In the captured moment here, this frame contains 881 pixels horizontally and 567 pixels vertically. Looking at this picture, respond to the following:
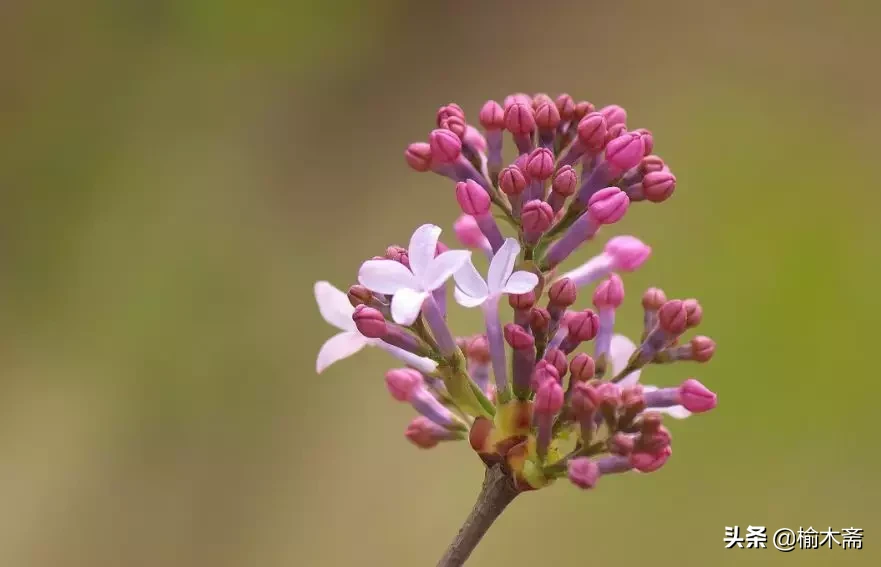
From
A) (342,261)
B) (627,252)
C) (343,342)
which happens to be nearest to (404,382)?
(343,342)

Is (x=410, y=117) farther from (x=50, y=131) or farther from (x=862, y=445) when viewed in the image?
(x=862, y=445)

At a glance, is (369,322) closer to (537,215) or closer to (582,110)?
(537,215)

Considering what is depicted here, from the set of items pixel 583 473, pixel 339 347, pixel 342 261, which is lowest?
pixel 583 473

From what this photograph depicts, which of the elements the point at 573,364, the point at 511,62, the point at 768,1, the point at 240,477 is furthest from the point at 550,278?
the point at 768,1

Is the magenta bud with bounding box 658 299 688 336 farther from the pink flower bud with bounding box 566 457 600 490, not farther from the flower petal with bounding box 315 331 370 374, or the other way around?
the flower petal with bounding box 315 331 370 374

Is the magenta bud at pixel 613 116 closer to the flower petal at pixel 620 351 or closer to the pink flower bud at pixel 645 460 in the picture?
the flower petal at pixel 620 351

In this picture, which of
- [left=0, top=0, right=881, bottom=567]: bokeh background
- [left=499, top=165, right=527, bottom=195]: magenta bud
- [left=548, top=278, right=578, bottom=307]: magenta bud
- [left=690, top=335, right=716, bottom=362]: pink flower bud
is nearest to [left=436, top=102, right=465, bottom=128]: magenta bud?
[left=499, top=165, right=527, bottom=195]: magenta bud
